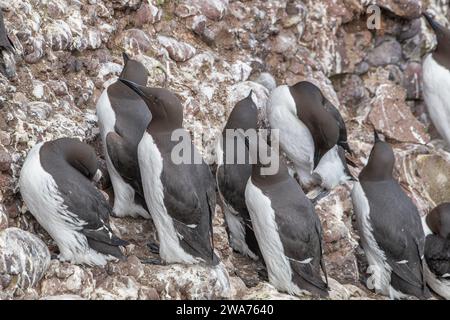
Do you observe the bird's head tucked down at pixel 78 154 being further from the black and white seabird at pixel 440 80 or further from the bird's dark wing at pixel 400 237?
the black and white seabird at pixel 440 80

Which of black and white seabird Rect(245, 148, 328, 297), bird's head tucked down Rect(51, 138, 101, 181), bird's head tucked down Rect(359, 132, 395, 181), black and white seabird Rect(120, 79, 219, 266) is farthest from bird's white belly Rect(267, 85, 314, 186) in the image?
bird's head tucked down Rect(51, 138, 101, 181)

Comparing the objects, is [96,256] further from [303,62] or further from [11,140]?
[303,62]

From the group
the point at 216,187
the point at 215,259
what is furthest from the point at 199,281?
the point at 216,187

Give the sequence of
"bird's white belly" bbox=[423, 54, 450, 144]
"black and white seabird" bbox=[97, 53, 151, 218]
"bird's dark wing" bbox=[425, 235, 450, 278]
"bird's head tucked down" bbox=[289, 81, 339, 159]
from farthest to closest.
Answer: "bird's white belly" bbox=[423, 54, 450, 144]
"bird's head tucked down" bbox=[289, 81, 339, 159]
"bird's dark wing" bbox=[425, 235, 450, 278]
"black and white seabird" bbox=[97, 53, 151, 218]

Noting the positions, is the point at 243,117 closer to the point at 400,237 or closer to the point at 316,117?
the point at 316,117

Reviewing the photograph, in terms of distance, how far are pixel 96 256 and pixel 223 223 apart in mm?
1623

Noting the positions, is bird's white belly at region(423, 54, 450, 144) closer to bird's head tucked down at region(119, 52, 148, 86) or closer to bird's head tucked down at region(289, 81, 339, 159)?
bird's head tucked down at region(289, 81, 339, 159)

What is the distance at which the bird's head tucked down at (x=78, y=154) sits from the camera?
7004 millimetres

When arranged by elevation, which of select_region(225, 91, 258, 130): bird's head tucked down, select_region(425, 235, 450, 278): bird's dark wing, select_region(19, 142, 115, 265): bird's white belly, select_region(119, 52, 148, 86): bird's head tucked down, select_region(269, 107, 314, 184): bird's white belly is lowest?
select_region(425, 235, 450, 278): bird's dark wing

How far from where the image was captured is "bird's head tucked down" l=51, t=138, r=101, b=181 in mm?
7004

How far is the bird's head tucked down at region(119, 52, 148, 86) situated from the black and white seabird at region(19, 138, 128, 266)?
1200 millimetres

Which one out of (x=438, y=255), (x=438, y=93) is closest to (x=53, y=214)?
(x=438, y=255)

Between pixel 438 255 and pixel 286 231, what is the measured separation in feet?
5.91

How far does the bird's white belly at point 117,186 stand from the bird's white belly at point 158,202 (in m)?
0.38
